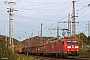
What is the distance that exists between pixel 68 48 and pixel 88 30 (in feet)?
119

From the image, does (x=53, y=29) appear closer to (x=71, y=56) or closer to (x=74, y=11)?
(x=74, y=11)

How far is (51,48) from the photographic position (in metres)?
51.4

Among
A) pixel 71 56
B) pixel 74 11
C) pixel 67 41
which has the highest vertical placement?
pixel 74 11

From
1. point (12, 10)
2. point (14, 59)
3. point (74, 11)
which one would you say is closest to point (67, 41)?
Result: point (74, 11)

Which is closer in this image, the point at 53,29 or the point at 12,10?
the point at 12,10

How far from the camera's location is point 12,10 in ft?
156

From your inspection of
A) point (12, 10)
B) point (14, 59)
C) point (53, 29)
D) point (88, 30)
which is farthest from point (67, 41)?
point (88, 30)

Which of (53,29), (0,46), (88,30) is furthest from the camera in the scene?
(88,30)

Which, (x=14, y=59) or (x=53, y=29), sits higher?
(x=53, y=29)

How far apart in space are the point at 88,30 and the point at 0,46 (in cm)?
5737

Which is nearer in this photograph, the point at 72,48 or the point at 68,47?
the point at 68,47

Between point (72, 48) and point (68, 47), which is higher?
point (68, 47)

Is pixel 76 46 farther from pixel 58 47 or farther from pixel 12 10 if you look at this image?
pixel 12 10

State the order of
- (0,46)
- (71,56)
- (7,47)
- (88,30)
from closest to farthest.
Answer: (0,46), (7,47), (71,56), (88,30)
